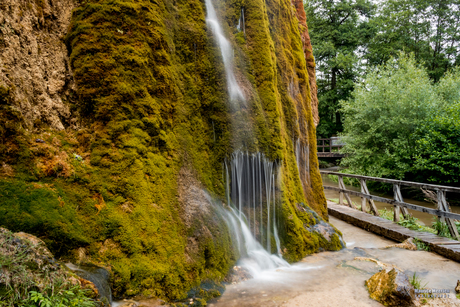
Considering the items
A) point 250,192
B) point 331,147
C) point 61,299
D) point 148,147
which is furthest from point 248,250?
point 331,147

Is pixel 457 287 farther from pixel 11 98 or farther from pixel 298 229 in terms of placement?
pixel 11 98

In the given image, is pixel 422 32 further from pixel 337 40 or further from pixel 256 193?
pixel 256 193

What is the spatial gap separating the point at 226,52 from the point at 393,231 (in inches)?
233

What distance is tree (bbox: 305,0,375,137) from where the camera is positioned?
2747 cm

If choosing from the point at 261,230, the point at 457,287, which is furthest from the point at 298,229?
the point at 457,287

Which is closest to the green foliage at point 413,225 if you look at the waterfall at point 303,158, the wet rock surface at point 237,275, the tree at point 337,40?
the waterfall at point 303,158

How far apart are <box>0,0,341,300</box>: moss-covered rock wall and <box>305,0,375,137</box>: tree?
24.1 m

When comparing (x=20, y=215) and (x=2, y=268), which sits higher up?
(x=20, y=215)

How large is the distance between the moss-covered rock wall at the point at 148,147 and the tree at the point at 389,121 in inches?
440

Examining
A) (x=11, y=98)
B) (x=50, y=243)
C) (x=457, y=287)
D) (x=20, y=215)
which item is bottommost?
(x=457, y=287)

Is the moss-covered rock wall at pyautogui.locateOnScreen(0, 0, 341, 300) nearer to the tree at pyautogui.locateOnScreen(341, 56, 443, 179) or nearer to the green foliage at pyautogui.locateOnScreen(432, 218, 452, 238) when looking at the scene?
the green foliage at pyautogui.locateOnScreen(432, 218, 452, 238)

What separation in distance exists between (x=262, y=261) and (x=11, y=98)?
13.9ft

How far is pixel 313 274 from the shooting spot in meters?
4.67

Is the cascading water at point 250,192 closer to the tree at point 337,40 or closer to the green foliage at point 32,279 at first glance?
the green foliage at point 32,279
